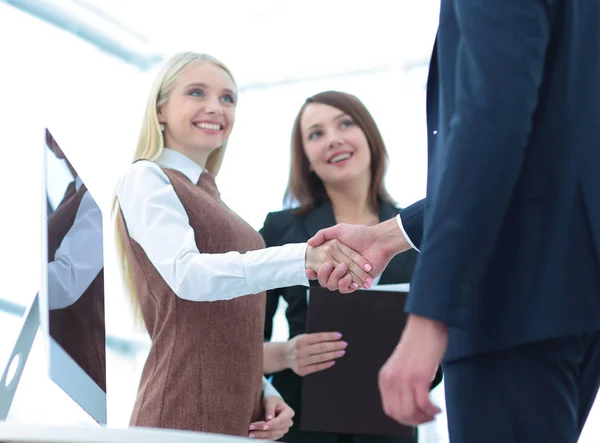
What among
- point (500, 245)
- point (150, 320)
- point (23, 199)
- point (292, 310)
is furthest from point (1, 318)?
point (500, 245)

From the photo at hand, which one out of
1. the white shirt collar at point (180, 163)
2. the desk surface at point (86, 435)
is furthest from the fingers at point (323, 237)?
the desk surface at point (86, 435)

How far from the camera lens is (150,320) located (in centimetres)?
167

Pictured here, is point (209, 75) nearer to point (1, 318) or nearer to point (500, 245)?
point (500, 245)

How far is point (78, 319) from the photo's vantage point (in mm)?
1372

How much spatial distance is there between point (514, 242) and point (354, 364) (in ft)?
3.90

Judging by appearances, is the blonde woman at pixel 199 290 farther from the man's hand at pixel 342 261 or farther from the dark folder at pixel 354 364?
the dark folder at pixel 354 364

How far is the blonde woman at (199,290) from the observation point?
1.52 metres

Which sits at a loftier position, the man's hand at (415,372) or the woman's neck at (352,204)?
the woman's neck at (352,204)

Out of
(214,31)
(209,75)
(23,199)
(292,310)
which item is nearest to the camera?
(209,75)

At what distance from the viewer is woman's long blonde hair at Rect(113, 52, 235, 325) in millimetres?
1789

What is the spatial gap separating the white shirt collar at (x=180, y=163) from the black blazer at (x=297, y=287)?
50 cm

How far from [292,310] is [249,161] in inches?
98.2

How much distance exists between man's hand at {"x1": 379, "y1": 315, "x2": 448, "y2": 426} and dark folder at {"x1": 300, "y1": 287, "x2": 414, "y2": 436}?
1125 millimetres

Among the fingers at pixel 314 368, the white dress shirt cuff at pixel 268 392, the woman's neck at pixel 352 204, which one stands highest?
the woman's neck at pixel 352 204
